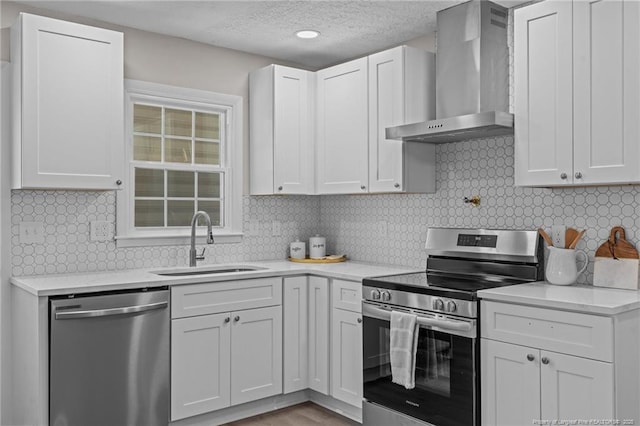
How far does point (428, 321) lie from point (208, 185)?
2.03 m

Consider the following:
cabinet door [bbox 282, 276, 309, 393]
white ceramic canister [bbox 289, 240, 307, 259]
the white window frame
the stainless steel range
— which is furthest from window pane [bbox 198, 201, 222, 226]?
the stainless steel range

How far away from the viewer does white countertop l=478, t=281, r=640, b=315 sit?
91.4 inches

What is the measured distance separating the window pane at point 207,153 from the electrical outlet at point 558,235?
2387 mm

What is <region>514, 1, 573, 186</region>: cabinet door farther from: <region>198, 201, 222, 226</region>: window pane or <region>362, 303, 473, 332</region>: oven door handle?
<region>198, 201, 222, 226</region>: window pane

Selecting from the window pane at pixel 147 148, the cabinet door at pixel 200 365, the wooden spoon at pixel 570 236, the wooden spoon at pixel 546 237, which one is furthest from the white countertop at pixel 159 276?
the wooden spoon at pixel 570 236

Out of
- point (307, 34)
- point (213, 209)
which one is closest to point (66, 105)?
point (213, 209)

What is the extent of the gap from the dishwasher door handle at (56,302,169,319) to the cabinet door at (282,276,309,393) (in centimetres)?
86

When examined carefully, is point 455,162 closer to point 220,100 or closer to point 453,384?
point 453,384

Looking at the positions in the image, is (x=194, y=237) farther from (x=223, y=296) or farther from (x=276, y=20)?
(x=276, y=20)

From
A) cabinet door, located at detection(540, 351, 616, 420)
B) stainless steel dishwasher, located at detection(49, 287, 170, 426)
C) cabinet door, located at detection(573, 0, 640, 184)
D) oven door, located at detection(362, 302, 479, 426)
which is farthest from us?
stainless steel dishwasher, located at detection(49, 287, 170, 426)

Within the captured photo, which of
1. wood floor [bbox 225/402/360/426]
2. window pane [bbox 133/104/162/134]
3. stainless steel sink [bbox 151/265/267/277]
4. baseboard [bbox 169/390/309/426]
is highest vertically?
window pane [bbox 133/104/162/134]

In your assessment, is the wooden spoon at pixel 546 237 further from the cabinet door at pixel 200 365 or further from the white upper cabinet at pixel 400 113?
the cabinet door at pixel 200 365

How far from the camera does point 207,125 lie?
13.6 ft

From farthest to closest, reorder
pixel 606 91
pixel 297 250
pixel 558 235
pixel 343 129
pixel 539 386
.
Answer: pixel 297 250, pixel 343 129, pixel 558 235, pixel 606 91, pixel 539 386
